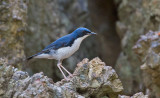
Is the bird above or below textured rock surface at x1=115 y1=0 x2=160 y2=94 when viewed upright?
below

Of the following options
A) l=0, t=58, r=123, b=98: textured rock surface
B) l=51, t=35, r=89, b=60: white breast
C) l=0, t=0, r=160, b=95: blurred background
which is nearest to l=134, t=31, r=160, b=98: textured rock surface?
l=0, t=0, r=160, b=95: blurred background

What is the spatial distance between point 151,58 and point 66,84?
9.70 feet

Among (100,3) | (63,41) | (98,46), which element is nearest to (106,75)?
(63,41)

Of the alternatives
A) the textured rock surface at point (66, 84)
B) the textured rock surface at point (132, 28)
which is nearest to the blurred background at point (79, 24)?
the textured rock surface at point (132, 28)

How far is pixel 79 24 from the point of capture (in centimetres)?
1427

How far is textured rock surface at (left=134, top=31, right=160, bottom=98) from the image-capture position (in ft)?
24.8

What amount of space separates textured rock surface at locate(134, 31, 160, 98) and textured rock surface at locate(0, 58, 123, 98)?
2128 mm

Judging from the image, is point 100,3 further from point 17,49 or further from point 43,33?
point 17,49

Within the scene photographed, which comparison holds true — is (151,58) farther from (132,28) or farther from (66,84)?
(132,28)

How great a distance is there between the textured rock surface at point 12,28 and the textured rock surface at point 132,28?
3.65 metres

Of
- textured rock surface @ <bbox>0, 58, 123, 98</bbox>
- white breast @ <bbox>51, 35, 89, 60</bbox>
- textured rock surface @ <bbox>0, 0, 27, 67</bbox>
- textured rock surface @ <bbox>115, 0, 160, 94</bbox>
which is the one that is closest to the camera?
textured rock surface @ <bbox>0, 58, 123, 98</bbox>

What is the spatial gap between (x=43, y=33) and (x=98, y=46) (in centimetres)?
341

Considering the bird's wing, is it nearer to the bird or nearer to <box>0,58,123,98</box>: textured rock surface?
the bird

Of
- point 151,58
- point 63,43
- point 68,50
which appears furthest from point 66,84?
point 151,58
